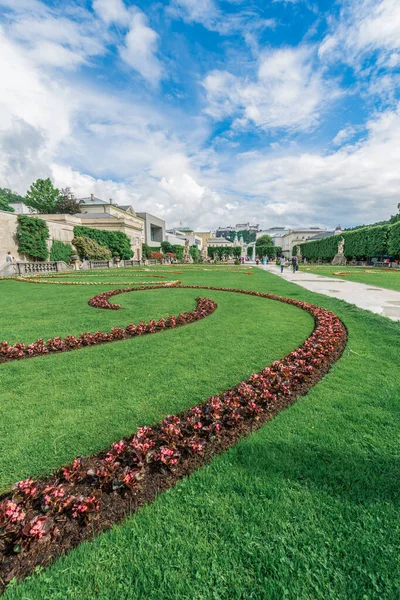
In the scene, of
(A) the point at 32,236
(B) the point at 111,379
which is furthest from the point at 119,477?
(A) the point at 32,236

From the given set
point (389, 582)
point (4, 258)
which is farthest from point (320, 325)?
point (4, 258)

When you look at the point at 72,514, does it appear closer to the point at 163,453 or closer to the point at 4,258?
the point at 163,453

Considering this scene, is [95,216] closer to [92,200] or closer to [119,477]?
[92,200]

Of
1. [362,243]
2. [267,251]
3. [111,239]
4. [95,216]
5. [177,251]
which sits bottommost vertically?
[177,251]

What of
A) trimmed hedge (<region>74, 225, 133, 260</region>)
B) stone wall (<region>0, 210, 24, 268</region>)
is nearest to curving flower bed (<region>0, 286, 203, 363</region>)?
stone wall (<region>0, 210, 24, 268</region>)

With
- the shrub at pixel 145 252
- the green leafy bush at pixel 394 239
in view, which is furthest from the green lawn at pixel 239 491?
the shrub at pixel 145 252

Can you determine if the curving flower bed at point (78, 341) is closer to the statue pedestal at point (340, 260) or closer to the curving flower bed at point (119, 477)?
the curving flower bed at point (119, 477)

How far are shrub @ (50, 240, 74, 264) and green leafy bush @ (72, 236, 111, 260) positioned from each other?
3.40ft

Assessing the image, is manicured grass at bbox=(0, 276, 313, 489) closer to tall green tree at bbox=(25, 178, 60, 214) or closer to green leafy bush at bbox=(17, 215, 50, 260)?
green leafy bush at bbox=(17, 215, 50, 260)

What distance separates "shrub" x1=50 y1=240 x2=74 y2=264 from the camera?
30123 millimetres

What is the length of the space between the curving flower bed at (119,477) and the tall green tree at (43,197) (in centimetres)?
5833

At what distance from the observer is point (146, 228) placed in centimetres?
6297

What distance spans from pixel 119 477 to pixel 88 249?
3468cm

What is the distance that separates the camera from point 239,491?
181cm
